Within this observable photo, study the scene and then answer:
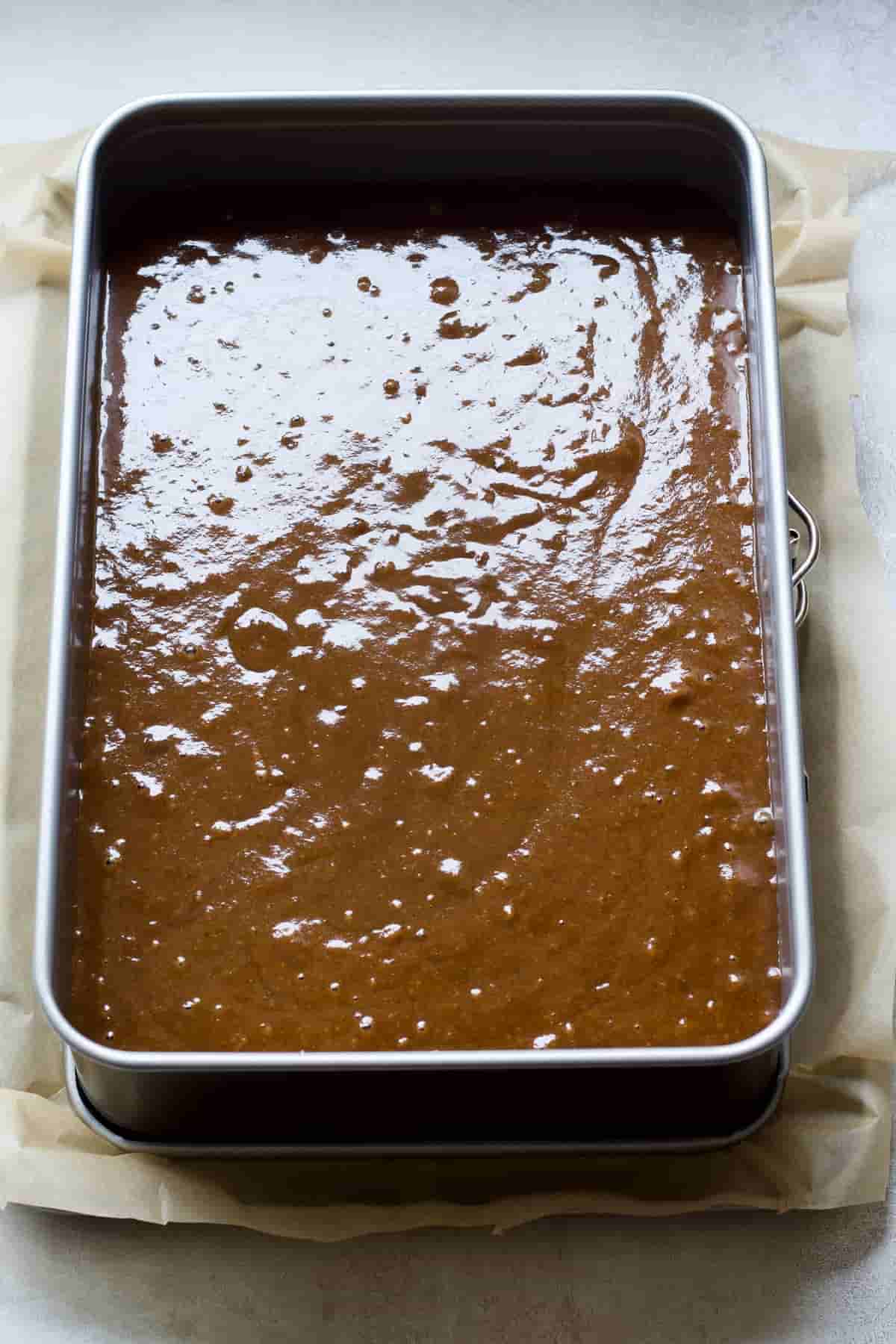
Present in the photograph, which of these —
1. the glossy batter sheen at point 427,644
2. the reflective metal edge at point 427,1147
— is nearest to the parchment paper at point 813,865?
the reflective metal edge at point 427,1147

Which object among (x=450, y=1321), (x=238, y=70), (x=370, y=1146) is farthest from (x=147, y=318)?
(x=450, y=1321)

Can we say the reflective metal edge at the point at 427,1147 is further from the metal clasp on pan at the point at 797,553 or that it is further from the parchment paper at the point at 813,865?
the metal clasp on pan at the point at 797,553

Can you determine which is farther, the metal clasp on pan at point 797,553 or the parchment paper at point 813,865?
the metal clasp on pan at point 797,553

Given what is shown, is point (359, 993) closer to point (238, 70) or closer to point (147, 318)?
point (147, 318)

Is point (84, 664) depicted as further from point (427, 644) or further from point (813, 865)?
point (813, 865)

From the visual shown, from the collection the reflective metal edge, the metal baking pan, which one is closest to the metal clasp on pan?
the metal baking pan

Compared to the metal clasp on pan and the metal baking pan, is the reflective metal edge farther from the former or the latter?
the metal clasp on pan
